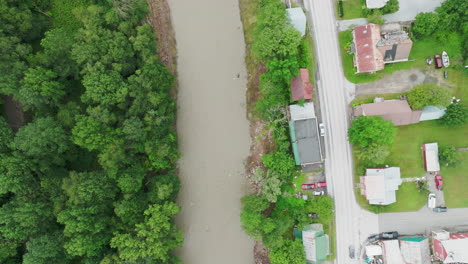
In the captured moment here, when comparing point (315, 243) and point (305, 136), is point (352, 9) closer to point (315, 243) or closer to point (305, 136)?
point (305, 136)

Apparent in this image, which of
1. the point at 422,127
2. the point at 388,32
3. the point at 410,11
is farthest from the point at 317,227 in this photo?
the point at 410,11

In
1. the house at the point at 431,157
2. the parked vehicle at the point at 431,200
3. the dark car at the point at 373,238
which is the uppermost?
the house at the point at 431,157

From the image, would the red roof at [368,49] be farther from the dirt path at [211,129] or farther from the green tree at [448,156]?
the dirt path at [211,129]

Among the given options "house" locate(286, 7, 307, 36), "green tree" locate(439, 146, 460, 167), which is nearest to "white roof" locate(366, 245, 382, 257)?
"green tree" locate(439, 146, 460, 167)

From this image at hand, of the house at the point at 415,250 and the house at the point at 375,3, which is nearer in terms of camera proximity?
the house at the point at 415,250

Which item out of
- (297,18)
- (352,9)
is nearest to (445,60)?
(352,9)

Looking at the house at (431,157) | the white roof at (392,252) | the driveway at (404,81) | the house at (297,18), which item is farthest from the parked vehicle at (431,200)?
the house at (297,18)

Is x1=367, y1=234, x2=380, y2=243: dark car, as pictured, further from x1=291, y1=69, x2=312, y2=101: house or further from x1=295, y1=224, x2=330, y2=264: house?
x1=291, y1=69, x2=312, y2=101: house

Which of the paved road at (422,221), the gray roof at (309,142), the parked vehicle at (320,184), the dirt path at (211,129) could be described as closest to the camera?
the gray roof at (309,142)
